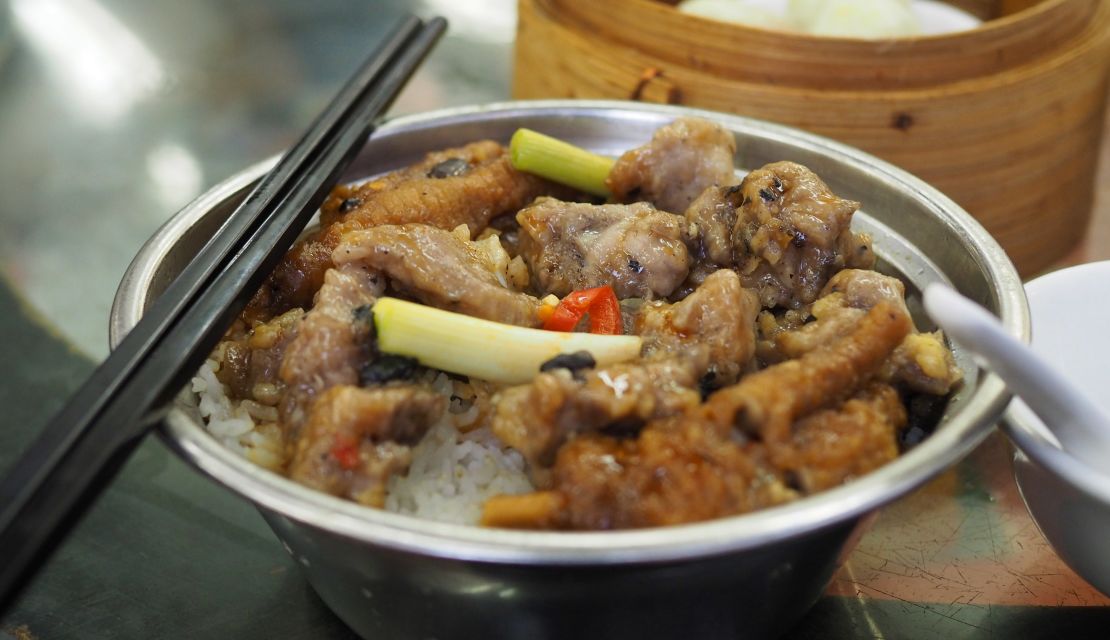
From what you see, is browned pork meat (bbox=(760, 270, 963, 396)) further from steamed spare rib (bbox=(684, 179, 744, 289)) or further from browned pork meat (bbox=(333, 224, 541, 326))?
browned pork meat (bbox=(333, 224, 541, 326))

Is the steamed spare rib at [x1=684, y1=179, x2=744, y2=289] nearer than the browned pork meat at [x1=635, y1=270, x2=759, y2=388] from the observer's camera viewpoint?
No

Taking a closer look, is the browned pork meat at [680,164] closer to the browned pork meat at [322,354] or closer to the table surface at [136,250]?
the browned pork meat at [322,354]

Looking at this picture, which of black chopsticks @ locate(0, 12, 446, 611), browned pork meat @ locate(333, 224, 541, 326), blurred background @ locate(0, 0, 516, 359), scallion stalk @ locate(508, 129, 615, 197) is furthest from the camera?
blurred background @ locate(0, 0, 516, 359)

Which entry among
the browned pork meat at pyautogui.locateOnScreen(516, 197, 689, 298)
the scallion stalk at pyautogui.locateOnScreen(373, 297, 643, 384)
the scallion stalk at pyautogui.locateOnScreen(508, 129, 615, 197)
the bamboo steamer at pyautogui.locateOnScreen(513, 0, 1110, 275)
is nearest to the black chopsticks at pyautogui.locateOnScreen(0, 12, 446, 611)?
the scallion stalk at pyautogui.locateOnScreen(373, 297, 643, 384)

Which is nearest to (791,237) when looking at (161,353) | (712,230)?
(712,230)

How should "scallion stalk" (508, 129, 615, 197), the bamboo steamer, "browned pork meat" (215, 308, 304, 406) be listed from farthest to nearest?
the bamboo steamer < "scallion stalk" (508, 129, 615, 197) < "browned pork meat" (215, 308, 304, 406)

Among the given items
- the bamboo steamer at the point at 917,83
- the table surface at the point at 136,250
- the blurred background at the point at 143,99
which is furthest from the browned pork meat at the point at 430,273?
the blurred background at the point at 143,99
